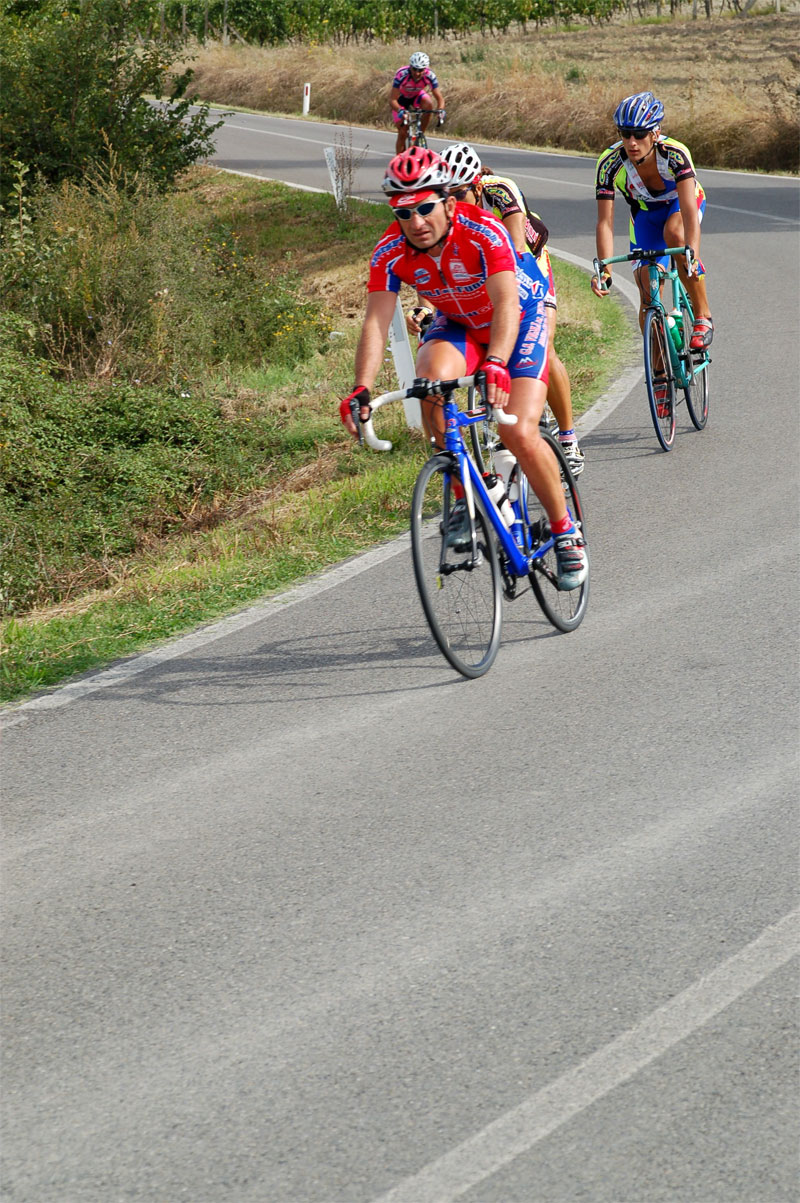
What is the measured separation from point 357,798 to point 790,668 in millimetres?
2049

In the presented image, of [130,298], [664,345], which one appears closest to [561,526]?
[664,345]

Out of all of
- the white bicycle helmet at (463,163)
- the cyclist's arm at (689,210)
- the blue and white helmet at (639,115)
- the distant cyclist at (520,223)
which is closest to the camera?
the white bicycle helmet at (463,163)

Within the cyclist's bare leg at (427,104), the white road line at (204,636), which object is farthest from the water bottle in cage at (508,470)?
Result: the cyclist's bare leg at (427,104)

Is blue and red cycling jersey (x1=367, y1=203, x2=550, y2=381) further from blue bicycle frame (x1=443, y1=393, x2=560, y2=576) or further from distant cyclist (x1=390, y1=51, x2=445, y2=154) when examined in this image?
distant cyclist (x1=390, y1=51, x2=445, y2=154)

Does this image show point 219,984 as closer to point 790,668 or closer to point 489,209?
point 790,668

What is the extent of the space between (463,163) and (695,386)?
3939mm

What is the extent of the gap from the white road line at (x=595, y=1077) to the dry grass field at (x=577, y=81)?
2383cm

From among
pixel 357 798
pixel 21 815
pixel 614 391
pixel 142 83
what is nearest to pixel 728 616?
pixel 357 798

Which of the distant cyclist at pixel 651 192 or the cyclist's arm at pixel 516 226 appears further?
the distant cyclist at pixel 651 192

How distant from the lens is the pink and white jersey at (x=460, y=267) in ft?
18.0

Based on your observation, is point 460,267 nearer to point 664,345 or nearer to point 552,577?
point 552,577

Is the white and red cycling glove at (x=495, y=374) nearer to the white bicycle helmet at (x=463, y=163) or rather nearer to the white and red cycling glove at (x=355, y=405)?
the white and red cycling glove at (x=355, y=405)


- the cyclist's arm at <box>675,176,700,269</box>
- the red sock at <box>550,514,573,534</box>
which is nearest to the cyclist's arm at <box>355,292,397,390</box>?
→ the red sock at <box>550,514,573,534</box>

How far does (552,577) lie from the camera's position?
601cm
